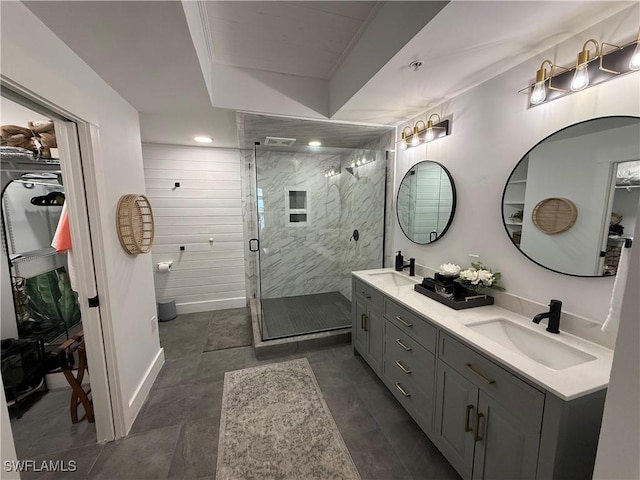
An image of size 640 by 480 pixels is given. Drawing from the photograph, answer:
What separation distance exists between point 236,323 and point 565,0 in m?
3.91

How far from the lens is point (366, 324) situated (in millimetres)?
2416

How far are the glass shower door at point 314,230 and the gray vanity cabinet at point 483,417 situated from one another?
1.73 metres

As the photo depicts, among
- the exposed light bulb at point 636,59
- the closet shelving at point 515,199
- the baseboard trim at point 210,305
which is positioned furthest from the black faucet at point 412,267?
the baseboard trim at point 210,305

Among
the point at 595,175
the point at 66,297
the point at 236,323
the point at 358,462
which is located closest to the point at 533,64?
the point at 595,175

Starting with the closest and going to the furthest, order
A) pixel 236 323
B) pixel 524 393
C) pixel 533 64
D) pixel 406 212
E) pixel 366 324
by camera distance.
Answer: pixel 524 393 → pixel 533 64 → pixel 366 324 → pixel 406 212 → pixel 236 323

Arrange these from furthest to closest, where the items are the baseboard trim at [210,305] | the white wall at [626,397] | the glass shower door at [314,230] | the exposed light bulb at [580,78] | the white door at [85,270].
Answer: the baseboard trim at [210,305] → the glass shower door at [314,230] → the white door at [85,270] → the exposed light bulb at [580,78] → the white wall at [626,397]

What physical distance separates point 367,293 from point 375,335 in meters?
0.37

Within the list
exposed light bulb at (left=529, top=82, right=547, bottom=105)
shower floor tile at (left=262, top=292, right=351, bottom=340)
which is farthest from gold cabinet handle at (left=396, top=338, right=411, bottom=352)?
exposed light bulb at (left=529, top=82, right=547, bottom=105)

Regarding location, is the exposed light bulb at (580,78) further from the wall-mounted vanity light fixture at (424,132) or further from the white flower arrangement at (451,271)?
the white flower arrangement at (451,271)

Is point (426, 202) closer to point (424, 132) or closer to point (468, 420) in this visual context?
point (424, 132)

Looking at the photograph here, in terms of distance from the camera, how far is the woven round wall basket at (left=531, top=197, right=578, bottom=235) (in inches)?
54.0

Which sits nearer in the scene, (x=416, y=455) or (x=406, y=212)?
(x=416, y=455)

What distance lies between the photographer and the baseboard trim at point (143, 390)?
73.0 inches

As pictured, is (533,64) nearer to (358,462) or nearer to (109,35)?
(109,35)
